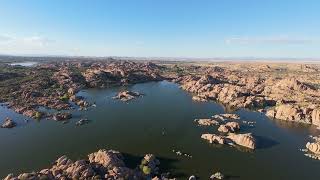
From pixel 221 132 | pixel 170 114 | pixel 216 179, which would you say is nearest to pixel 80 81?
pixel 170 114

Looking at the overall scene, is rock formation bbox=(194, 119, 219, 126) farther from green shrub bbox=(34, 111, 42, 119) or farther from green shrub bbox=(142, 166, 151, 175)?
green shrub bbox=(34, 111, 42, 119)

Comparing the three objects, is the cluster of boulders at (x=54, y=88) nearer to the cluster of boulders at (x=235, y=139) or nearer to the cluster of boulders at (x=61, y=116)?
the cluster of boulders at (x=61, y=116)

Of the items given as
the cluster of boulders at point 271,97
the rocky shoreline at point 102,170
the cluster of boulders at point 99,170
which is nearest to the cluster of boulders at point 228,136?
the rocky shoreline at point 102,170

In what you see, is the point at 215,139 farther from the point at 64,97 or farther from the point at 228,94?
the point at 64,97

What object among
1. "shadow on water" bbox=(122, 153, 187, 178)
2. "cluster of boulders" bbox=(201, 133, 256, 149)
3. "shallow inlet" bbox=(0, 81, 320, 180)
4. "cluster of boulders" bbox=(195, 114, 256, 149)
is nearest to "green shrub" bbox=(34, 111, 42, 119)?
"shallow inlet" bbox=(0, 81, 320, 180)

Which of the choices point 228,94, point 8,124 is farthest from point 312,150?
point 8,124

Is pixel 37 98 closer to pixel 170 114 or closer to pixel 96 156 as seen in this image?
pixel 170 114

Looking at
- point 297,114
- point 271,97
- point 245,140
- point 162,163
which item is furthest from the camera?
point 271,97
